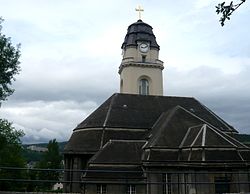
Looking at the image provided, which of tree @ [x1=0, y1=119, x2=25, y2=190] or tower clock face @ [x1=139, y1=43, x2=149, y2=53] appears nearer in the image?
tree @ [x1=0, y1=119, x2=25, y2=190]

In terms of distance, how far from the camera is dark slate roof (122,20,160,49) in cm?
4756

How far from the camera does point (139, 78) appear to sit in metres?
46.3

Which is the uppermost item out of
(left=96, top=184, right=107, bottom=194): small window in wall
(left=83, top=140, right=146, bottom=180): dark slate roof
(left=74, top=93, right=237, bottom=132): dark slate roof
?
(left=74, top=93, right=237, bottom=132): dark slate roof

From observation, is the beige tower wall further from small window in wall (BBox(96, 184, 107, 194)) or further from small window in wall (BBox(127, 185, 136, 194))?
small window in wall (BBox(96, 184, 107, 194))

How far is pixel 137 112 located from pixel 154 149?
8.72 meters

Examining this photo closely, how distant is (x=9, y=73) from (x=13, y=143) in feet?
57.6

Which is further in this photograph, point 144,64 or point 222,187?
point 144,64

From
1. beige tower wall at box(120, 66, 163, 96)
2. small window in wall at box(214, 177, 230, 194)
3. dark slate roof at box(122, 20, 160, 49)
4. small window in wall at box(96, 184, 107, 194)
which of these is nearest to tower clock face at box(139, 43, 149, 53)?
dark slate roof at box(122, 20, 160, 49)

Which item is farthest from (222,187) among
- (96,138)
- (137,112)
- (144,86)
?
(144,86)

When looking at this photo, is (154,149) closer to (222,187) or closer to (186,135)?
(186,135)

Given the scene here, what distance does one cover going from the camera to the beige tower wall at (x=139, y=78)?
4600cm

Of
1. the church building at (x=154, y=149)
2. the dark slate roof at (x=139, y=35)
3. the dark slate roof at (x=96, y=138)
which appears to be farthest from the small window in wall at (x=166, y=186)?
the dark slate roof at (x=139, y=35)

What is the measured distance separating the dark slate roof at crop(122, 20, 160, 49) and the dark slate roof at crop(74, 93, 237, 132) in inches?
528

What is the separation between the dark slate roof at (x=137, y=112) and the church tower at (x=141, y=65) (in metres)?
9.90
